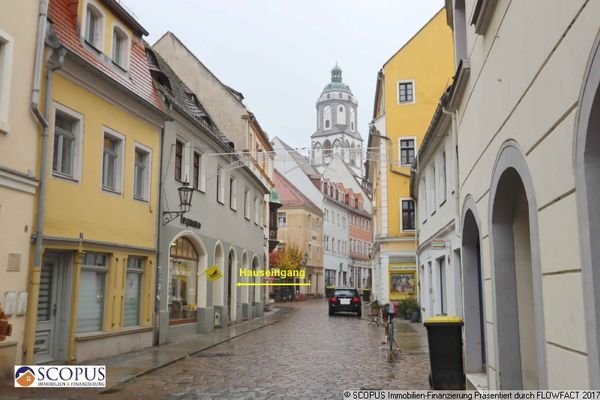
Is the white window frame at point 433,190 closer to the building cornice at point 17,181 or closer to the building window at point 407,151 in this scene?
the building cornice at point 17,181

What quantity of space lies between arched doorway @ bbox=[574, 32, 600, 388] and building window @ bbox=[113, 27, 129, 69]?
44.1ft

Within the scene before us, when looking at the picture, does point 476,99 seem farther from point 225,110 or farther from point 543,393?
point 225,110

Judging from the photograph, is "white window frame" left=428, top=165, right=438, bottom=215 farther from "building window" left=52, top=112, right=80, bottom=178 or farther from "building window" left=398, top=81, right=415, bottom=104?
"building window" left=398, top=81, right=415, bottom=104

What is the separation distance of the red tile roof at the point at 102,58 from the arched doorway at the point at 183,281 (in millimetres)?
4754

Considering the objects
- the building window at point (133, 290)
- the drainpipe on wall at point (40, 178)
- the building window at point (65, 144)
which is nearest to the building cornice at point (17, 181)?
the drainpipe on wall at point (40, 178)

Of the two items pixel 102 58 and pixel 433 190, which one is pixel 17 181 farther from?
pixel 433 190

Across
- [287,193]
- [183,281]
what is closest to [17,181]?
[183,281]

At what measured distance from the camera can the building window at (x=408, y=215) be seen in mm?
32562

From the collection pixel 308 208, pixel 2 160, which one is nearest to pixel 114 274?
pixel 2 160

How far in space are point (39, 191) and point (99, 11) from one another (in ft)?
17.5

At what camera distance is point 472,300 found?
9.84 meters

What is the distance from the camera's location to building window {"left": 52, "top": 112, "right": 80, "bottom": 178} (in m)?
12.5

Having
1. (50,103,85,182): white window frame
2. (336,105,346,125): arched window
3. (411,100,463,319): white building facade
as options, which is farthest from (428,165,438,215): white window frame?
(336,105,346,125): arched window

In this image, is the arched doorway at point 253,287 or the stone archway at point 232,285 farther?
the arched doorway at point 253,287
